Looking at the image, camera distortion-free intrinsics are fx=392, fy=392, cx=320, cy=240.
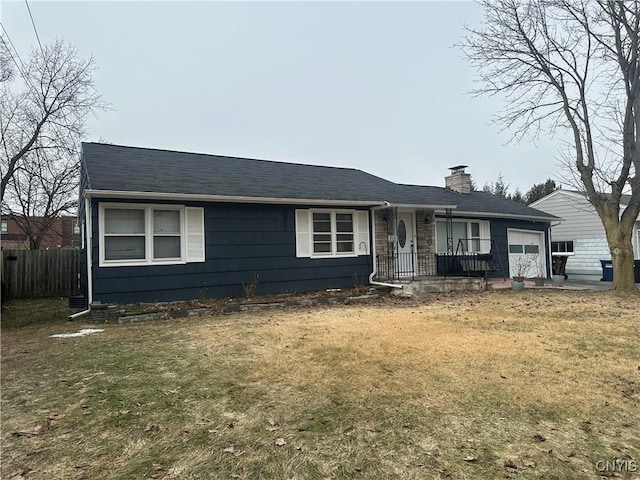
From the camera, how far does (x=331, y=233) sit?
11.4 meters

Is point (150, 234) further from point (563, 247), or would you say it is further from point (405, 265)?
point (563, 247)

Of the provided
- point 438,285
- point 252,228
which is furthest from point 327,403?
point 438,285

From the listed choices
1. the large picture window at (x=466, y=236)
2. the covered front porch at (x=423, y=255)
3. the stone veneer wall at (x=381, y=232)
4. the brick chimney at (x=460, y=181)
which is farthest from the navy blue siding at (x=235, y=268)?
the brick chimney at (x=460, y=181)

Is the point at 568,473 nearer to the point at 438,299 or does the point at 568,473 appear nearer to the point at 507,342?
the point at 507,342

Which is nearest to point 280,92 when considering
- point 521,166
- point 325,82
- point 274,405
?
point 325,82

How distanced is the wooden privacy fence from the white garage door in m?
16.1

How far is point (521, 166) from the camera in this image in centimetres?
3284

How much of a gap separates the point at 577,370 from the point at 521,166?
3287 cm

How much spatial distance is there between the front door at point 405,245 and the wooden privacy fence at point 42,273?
33.2ft

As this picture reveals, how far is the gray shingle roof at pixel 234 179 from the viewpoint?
9.02m

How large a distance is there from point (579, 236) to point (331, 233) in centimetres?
1607

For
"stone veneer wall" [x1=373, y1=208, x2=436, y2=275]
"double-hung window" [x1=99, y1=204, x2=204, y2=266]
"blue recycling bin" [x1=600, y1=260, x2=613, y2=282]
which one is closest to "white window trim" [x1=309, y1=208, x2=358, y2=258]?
"stone veneer wall" [x1=373, y1=208, x2=436, y2=275]

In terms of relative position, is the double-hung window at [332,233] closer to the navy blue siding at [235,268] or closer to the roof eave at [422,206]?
the navy blue siding at [235,268]

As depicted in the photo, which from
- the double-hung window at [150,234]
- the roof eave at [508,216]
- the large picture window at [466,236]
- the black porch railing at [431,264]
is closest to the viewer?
the double-hung window at [150,234]
